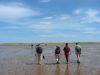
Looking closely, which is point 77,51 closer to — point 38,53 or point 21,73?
point 38,53

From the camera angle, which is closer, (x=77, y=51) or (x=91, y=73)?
(x=91, y=73)

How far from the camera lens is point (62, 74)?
61.1ft

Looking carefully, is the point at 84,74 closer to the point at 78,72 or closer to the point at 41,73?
the point at 78,72

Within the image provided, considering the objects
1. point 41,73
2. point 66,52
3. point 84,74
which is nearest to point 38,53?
point 66,52

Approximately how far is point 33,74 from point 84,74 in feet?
11.0

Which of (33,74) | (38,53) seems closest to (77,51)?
(38,53)

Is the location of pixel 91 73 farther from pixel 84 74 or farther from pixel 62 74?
pixel 62 74

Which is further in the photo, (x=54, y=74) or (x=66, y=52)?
(x=66, y=52)

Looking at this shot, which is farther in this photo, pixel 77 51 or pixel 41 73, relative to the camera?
pixel 77 51

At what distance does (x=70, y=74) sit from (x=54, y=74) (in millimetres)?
1048

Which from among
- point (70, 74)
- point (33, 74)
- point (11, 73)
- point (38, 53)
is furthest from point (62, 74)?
point (38, 53)

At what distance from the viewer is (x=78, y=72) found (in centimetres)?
1945

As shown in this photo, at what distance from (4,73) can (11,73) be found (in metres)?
0.50

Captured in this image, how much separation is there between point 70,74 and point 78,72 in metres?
1.08
